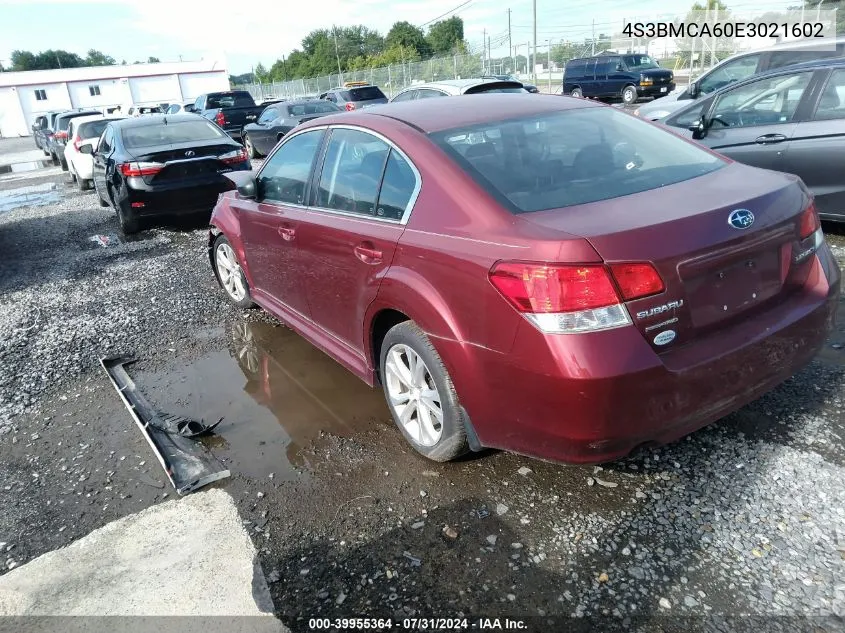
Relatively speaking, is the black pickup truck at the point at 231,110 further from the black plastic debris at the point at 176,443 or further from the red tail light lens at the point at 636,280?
the red tail light lens at the point at 636,280

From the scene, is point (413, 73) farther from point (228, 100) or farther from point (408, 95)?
point (408, 95)

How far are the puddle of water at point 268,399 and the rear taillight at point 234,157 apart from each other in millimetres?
4695

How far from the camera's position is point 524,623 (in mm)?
2277

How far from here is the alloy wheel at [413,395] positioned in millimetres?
3076

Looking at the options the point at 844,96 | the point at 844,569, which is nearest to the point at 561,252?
the point at 844,569

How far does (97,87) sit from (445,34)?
50432mm

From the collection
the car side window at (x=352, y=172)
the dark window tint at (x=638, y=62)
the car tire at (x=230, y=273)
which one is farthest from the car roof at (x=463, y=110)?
the dark window tint at (x=638, y=62)

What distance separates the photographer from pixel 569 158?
122 inches

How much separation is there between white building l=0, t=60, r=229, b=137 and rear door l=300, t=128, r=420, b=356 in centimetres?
6149

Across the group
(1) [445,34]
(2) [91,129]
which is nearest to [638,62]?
(2) [91,129]

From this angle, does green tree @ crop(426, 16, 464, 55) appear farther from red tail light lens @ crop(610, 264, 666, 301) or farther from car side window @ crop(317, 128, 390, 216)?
red tail light lens @ crop(610, 264, 666, 301)

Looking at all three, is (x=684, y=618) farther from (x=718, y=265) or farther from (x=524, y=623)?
(x=718, y=265)

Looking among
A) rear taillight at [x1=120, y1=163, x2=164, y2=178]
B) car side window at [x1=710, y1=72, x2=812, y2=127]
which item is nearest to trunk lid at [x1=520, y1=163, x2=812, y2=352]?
car side window at [x1=710, y1=72, x2=812, y2=127]

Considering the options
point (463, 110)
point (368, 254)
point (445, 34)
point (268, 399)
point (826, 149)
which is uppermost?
point (445, 34)
